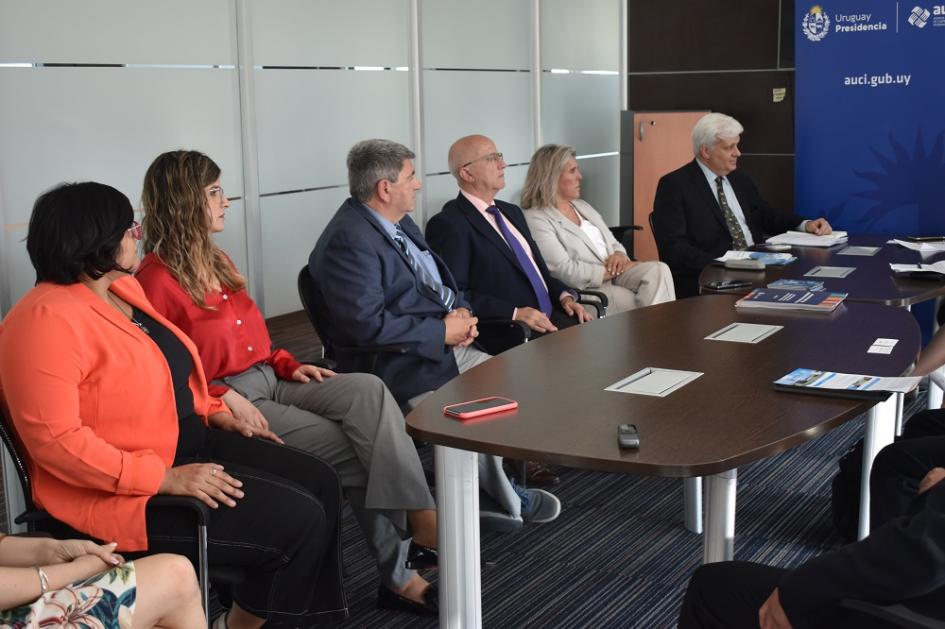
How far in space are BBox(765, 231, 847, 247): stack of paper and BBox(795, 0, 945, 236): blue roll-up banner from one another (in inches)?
27.4

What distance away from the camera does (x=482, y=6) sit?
734cm

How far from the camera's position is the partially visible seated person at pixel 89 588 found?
6.30ft

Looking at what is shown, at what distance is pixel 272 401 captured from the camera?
3.21 m

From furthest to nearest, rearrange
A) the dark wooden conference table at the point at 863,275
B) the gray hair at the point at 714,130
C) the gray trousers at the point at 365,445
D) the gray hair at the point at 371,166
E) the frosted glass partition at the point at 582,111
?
the frosted glass partition at the point at 582,111 < the gray hair at the point at 714,130 < the dark wooden conference table at the point at 863,275 < the gray hair at the point at 371,166 < the gray trousers at the point at 365,445

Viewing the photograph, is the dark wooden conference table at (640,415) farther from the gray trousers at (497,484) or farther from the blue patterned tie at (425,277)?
the blue patterned tie at (425,277)

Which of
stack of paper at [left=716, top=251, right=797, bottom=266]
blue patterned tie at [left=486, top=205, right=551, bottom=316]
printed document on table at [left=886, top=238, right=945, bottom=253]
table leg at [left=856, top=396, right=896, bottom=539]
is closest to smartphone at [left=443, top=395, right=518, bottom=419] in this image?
table leg at [left=856, top=396, right=896, bottom=539]

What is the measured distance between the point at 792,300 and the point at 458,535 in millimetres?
1789

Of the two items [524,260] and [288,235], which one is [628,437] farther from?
[288,235]

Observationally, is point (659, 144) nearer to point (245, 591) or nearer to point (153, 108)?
point (153, 108)

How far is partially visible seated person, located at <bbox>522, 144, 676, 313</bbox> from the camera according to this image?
16.3 ft

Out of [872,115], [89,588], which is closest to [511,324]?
[89,588]

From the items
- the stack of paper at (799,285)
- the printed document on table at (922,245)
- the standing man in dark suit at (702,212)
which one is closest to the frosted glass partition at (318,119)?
the standing man in dark suit at (702,212)

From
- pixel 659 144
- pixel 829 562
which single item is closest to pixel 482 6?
pixel 659 144

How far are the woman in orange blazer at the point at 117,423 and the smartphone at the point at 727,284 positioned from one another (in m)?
1.99
